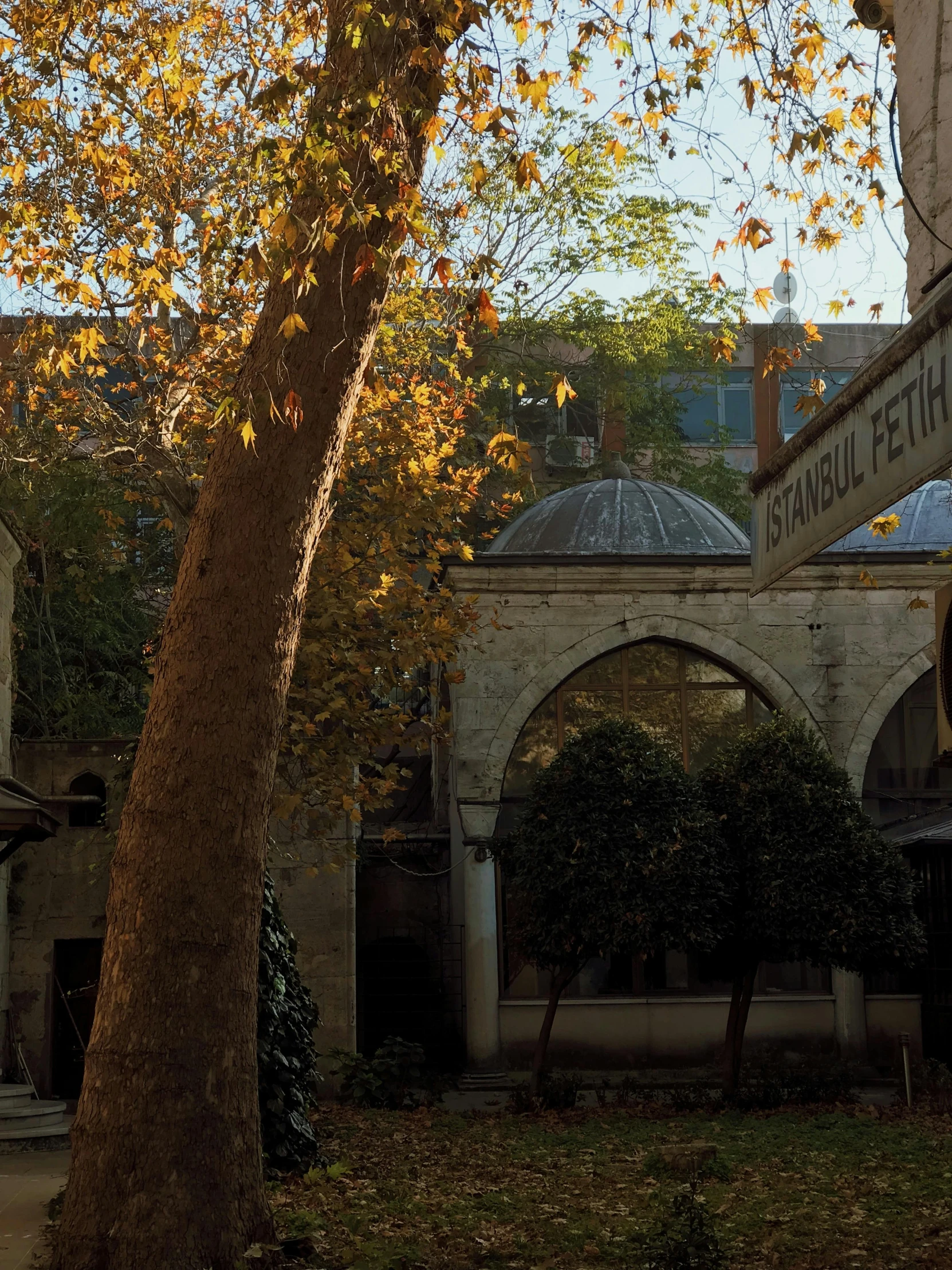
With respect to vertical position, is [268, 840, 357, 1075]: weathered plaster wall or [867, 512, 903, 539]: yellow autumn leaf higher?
[867, 512, 903, 539]: yellow autumn leaf

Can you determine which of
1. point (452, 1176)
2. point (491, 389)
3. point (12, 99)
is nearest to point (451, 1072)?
point (452, 1176)

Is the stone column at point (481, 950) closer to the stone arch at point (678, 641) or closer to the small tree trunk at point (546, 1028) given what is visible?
the stone arch at point (678, 641)

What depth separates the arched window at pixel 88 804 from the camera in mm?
13922

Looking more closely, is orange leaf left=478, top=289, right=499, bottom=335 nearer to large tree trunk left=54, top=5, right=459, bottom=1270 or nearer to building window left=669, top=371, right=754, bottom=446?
large tree trunk left=54, top=5, right=459, bottom=1270

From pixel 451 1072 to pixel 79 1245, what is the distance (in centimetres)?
1219

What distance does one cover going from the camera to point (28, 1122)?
10.8 meters

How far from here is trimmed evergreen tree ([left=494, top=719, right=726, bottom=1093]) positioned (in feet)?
41.8

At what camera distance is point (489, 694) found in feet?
53.9

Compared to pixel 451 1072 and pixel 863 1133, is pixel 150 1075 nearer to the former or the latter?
pixel 863 1133

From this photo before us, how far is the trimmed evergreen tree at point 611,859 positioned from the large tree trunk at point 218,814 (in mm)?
7548

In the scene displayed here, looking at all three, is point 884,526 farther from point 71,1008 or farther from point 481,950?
point 71,1008

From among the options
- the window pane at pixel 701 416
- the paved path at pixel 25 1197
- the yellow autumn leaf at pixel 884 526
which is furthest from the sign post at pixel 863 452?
the window pane at pixel 701 416

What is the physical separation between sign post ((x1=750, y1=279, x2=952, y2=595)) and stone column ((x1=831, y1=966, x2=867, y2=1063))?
1268 centimetres

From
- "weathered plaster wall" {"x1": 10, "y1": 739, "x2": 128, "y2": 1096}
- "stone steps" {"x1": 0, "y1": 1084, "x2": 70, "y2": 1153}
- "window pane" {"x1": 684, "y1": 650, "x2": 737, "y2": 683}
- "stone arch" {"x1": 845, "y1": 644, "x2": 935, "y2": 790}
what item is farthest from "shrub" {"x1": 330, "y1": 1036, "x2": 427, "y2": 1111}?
"stone arch" {"x1": 845, "y1": 644, "x2": 935, "y2": 790}
